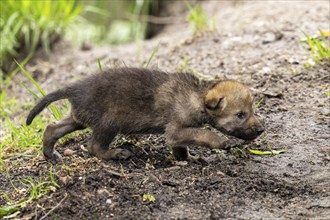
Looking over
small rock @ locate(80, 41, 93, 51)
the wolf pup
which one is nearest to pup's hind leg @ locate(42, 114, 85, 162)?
the wolf pup

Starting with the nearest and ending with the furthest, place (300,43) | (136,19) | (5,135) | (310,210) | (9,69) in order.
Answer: (310,210) < (5,135) < (300,43) < (9,69) < (136,19)

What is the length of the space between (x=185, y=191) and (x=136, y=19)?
23.1 ft

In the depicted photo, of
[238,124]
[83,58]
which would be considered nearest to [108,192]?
[238,124]

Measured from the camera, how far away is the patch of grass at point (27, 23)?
8.35 metres

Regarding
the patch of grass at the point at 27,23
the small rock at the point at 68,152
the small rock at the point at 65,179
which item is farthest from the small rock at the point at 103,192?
the patch of grass at the point at 27,23

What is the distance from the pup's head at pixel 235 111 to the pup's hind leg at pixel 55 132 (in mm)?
1149

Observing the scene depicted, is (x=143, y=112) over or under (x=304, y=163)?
over

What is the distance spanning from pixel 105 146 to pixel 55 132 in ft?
1.58

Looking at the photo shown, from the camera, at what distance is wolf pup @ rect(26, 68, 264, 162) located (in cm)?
489

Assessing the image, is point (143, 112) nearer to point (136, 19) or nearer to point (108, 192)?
point (108, 192)

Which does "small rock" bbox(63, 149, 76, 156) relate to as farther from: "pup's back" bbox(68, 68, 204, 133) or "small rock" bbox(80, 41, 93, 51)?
"small rock" bbox(80, 41, 93, 51)

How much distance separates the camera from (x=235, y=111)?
4.90 m

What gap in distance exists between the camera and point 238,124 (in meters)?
4.91

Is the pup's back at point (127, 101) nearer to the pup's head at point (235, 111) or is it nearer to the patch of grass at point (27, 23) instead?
the pup's head at point (235, 111)
